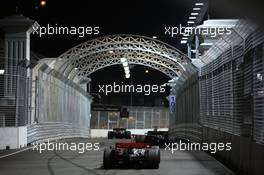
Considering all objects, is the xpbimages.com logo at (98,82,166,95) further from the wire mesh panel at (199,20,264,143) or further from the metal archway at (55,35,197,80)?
the wire mesh panel at (199,20,264,143)

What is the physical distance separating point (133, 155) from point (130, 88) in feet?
216

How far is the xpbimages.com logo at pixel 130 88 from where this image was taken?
8294 centimetres

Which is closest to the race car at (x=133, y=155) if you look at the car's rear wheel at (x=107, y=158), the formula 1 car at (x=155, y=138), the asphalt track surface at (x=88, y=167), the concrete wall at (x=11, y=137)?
the car's rear wheel at (x=107, y=158)

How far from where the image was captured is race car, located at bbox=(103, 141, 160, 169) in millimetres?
15984

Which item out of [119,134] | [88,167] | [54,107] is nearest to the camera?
[88,167]

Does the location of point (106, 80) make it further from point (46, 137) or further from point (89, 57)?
point (46, 137)

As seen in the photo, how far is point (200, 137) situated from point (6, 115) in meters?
8.56

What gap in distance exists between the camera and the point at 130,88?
81938mm

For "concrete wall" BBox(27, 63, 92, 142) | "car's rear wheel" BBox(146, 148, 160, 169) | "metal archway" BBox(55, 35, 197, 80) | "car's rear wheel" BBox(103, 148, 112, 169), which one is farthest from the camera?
"metal archway" BBox(55, 35, 197, 80)

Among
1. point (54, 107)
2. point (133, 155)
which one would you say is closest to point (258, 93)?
point (133, 155)

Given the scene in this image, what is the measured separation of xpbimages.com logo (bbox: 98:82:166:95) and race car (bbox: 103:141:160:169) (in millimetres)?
65445

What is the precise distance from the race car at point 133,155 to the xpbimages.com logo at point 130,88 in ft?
215

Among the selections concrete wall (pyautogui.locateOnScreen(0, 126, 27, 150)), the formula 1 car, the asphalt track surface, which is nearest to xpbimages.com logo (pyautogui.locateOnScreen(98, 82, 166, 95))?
the formula 1 car

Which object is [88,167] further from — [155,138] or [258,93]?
[155,138]
